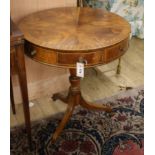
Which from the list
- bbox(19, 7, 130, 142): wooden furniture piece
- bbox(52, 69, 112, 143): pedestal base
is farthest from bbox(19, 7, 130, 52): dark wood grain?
bbox(52, 69, 112, 143): pedestal base

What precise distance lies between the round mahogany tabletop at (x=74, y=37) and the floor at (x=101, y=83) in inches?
26.4

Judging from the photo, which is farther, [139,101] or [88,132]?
[139,101]

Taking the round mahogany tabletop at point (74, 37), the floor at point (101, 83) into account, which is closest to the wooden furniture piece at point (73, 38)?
the round mahogany tabletop at point (74, 37)

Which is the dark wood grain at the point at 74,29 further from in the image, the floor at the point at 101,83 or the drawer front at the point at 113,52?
the floor at the point at 101,83

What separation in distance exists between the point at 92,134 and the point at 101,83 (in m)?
0.65

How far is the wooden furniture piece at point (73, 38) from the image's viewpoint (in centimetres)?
130

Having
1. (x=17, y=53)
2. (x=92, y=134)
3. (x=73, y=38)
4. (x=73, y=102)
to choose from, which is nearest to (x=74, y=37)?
Answer: (x=73, y=38)

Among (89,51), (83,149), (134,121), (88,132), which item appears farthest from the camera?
(134,121)

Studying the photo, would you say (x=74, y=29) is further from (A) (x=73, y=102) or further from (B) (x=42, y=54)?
(A) (x=73, y=102)

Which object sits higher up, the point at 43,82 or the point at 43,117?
the point at 43,82
